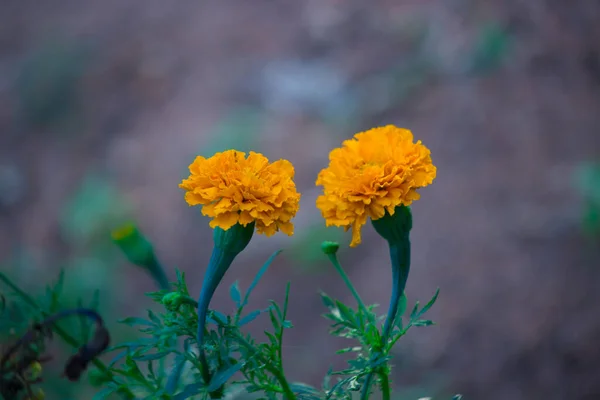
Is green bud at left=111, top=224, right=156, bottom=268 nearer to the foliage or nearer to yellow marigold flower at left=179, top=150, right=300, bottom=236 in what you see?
the foliage

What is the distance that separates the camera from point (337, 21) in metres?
4.52

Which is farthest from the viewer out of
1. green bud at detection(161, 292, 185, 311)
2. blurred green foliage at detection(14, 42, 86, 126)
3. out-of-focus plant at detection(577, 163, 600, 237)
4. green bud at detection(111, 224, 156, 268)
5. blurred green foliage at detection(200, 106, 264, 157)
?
blurred green foliage at detection(14, 42, 86, 126)

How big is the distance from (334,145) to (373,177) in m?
2.75

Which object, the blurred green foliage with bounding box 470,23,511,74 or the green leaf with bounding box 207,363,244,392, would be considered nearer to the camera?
the green leaf with bounding box 207,363,244,392

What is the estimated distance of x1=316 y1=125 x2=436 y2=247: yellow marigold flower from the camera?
34.8 inches

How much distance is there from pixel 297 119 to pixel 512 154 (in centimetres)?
131

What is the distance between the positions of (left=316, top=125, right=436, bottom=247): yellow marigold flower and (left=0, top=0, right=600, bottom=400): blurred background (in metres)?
1.57

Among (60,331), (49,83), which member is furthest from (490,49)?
(60,331)

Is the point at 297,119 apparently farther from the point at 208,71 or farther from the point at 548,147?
the point at 548,147

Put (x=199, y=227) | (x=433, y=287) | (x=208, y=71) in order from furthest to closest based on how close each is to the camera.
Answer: (x=208, y=71), (x=199, y=227), (x=433, y=287)

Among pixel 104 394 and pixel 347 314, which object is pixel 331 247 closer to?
pixel 347 314

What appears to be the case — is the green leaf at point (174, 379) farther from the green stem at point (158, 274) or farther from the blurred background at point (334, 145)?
the blurred background at point (334, 145)

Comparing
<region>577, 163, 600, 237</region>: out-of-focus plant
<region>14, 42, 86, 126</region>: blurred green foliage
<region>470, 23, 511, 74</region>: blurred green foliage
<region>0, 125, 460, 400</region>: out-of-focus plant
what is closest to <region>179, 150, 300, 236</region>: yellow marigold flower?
<region>0, 125, 460, 400</region>: out-of-focus plant

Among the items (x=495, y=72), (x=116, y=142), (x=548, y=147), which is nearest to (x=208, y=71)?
(x=116, y=142)
